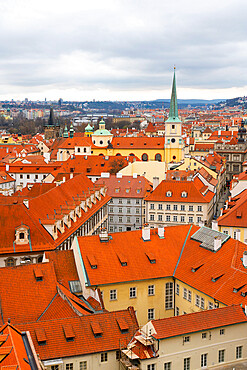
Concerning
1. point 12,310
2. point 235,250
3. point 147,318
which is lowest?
point 147,318

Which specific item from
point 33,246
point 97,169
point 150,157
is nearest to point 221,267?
point 33,246

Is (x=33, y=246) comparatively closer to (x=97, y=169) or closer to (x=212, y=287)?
(x=212, y=287)

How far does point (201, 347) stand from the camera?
32469mm

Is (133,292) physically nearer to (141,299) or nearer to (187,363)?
(141,299)

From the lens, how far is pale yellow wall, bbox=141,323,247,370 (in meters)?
31.0

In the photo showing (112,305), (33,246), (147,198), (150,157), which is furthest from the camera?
(150,157)

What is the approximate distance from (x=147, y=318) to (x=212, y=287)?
7.43 metres

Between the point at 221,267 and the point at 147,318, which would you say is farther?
the point at 147,318

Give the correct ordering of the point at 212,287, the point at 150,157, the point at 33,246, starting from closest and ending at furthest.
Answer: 1. the point at 212,287
2. the point at 33,246
3. the point at 150,157

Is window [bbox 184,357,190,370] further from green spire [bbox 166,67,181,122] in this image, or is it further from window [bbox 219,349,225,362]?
green spire [bbox 166,67,181,122]

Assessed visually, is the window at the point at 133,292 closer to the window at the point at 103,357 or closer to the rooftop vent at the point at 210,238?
the rooftop vent at the point at 210,238

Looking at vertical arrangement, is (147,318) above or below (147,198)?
below

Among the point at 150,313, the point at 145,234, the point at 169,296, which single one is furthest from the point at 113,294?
the point at 145,234

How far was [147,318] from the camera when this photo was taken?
4259cm
